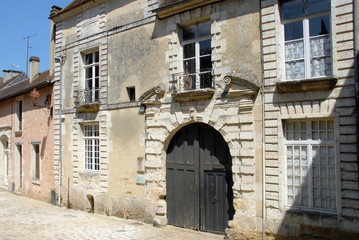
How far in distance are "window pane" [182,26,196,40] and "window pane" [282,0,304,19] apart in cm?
225

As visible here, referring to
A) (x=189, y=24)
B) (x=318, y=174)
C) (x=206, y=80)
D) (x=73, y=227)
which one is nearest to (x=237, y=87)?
(x=206, y=80)

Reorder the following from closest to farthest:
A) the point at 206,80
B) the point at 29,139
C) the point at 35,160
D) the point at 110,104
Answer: the point at 206,80
the point at 110,104
the point at 35,160
the point at 29,139

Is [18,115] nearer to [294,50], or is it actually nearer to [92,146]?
[92,146]

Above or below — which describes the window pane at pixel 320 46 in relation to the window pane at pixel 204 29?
below

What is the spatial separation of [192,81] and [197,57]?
559 mm

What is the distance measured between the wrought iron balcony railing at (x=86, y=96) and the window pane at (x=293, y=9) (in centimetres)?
576

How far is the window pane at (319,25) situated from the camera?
6.57m

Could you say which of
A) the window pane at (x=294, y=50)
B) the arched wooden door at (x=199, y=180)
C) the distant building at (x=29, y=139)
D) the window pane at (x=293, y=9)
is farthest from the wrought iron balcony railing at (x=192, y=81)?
the distant building at (x=29, y=139)

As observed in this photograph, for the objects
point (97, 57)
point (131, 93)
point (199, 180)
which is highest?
point (97, 57)

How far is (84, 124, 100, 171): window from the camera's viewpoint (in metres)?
10.9

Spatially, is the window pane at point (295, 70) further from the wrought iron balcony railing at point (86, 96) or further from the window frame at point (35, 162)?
the window frame at point (35, 162)

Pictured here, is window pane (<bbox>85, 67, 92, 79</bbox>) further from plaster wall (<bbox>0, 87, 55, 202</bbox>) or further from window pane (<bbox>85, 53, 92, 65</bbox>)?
plaster wall (<bbox>0, 87, 55, 202</bbox>)

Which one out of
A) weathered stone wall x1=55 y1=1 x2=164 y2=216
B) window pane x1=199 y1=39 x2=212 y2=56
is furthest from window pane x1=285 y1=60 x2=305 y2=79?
weathered stone wall x1=55 y1=1 x2=164 y2=216

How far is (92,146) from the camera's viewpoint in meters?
11.1
